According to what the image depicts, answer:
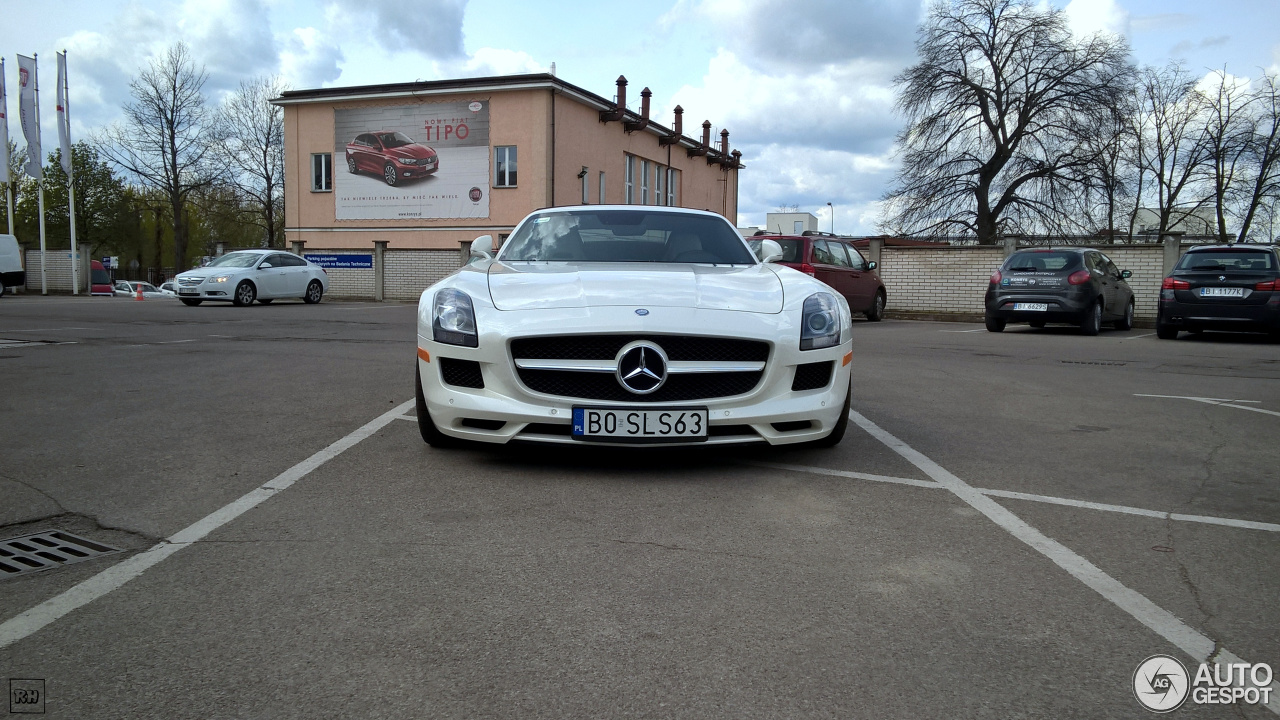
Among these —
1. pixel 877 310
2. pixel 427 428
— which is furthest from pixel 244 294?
pixel 427 428

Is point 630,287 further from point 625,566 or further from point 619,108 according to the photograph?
point 619,108

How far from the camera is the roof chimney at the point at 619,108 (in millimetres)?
39531

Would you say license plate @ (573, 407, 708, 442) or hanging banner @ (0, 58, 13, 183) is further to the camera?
hanging banner @ (0, 58, 13, 183)

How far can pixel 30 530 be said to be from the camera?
3.66 metres

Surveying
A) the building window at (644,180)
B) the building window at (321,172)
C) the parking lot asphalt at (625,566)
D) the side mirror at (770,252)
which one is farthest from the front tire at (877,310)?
the building window at (321,172)

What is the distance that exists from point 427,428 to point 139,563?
6.21ft

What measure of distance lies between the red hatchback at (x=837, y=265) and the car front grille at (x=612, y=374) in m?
12.3

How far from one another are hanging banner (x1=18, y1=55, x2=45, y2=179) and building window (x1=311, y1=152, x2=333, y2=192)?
31.9ft

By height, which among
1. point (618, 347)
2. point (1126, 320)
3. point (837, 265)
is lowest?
point (1126, 320)

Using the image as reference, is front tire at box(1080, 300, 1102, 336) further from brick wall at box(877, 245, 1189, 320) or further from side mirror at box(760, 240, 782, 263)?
side mirror at box(760, 240, 782, 263)

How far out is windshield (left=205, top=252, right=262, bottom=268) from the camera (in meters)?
24.1

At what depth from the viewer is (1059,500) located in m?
4.29

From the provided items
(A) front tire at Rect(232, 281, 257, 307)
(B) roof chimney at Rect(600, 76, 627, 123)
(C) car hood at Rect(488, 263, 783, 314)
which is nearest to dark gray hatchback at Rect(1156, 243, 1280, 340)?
(C) car hood at Rect(488, 263, 783, 314)

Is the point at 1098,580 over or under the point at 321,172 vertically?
under
